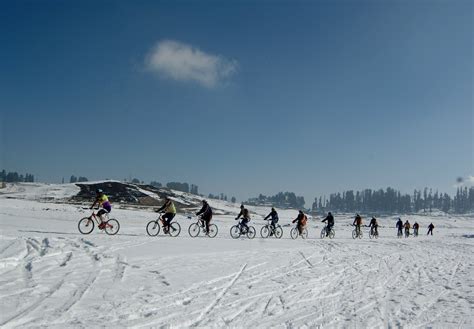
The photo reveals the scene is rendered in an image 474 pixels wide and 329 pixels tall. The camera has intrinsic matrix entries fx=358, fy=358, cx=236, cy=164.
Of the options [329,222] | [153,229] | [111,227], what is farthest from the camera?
[329,222]

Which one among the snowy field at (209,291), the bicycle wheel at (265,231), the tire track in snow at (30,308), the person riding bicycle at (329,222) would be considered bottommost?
the bicycle wheel at (265,231)

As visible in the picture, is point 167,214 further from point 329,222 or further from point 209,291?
point 329,222

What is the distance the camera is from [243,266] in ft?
34.2

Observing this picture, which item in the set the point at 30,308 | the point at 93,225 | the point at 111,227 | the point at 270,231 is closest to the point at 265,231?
the point at 270,231

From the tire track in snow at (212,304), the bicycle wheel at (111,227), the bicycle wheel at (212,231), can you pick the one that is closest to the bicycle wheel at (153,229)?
the bicycle wheel at (111,227)

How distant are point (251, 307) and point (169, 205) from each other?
559 inches

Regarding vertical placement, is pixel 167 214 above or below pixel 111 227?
above

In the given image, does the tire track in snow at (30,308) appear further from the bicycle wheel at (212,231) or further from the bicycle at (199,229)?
the bicycle wheel at (212,231)

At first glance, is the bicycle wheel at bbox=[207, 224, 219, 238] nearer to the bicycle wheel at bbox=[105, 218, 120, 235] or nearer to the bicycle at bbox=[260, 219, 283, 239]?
the bicycle at bbox=[260, 219, 283, 239]

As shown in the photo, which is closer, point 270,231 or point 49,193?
point 270,231

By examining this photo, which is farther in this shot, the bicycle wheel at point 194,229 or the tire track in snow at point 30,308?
the bicycle wheel at point 194,229

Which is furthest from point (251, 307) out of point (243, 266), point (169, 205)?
point (169, 205)

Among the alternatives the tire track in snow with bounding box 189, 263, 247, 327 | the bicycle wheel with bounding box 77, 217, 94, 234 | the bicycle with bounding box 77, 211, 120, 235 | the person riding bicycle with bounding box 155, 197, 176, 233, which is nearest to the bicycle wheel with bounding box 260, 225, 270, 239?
the person riding bicycle with bounding box 155, 197, 176, 233

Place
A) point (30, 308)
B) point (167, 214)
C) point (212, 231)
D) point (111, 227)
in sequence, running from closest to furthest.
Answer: point (30, 308), point (111, 227), point (167, 214), point (212, 231)
